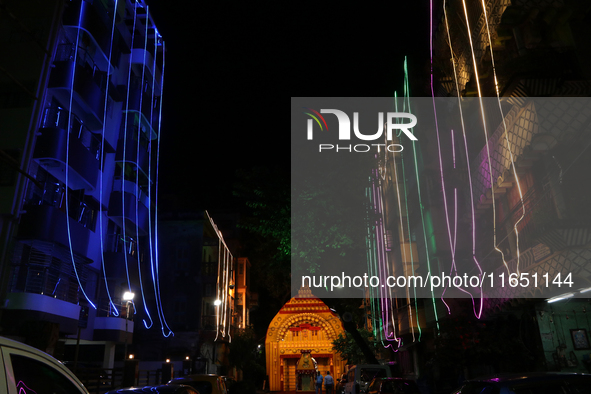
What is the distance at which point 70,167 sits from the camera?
18828 mm

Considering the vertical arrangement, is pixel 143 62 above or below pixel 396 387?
above

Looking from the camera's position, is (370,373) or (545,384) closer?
(545,384)

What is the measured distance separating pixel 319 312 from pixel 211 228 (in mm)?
15603

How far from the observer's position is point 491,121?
15352mm

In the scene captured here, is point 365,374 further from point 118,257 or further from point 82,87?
point 82,87

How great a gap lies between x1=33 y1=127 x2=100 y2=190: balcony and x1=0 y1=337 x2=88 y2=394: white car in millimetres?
14953

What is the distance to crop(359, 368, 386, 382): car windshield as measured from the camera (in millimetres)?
17280

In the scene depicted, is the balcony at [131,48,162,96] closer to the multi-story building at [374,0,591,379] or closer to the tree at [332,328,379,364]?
the multi-story building at [374,0,591,379]

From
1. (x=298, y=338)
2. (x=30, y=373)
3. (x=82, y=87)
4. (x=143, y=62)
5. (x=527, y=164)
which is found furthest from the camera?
(x=298, y=338)

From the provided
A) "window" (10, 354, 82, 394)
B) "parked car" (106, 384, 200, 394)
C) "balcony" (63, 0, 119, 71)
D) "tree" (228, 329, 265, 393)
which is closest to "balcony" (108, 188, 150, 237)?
"balcony" (63, 0, 119, 71)

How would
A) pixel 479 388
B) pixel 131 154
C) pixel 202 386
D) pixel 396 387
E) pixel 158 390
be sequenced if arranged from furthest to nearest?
pixel 131 154
pixel 396 387
pixel 202 386
pixel 158 390
pixel 479 388

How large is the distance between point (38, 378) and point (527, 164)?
12.6 metres

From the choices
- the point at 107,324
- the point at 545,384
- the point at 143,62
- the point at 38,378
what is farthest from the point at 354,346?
the point at 38,378

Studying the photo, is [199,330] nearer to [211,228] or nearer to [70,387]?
[211,228]
